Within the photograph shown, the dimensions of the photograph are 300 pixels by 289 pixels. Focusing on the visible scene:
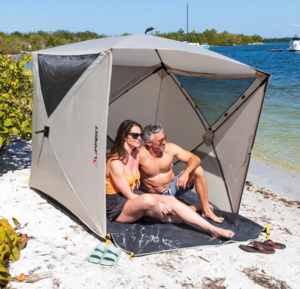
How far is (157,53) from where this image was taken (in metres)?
4.81

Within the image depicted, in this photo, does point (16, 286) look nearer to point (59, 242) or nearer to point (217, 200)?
point (59, 242)

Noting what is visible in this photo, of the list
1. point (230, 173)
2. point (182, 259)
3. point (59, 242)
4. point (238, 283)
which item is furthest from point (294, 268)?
point (59, 242)

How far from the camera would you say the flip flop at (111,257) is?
3.19 metres

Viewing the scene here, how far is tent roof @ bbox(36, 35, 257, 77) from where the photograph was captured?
11.8 ft

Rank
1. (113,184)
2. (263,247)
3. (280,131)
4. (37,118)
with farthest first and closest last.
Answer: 1. (280,131)
2. (37,118)
3. (113,184)
4. (263,247)

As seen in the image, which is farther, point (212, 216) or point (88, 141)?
point (212, 216)

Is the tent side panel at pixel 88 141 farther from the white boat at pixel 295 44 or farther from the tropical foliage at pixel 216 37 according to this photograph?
the tropical foliage at pixel 216 37

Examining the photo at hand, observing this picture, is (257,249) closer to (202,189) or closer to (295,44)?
(202,189)

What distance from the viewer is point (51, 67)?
4281 millimetres

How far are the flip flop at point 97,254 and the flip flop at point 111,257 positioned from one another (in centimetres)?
4

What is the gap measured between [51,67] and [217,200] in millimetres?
2645

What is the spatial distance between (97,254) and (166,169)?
1.44 m

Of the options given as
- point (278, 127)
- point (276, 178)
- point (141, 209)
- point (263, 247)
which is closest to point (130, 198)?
point (141, 209)

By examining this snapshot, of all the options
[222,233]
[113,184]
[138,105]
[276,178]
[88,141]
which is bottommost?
[276,178]
